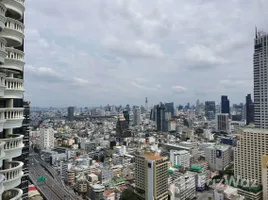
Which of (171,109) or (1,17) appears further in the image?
(171,109)

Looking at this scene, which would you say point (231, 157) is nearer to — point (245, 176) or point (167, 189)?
point (245, 176)

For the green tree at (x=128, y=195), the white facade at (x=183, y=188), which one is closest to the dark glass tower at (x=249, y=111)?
the white facade at (x=183, y=188)

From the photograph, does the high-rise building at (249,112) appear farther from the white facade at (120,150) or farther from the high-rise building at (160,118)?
→ the white facade at (120,150)

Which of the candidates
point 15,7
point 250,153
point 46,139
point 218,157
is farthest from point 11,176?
point 46,139

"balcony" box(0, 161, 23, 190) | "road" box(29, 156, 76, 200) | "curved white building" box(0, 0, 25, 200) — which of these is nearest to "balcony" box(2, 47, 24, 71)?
"curved white building" box(0, 0, 25, 200)

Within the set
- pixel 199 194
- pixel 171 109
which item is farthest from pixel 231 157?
pixel 171 109

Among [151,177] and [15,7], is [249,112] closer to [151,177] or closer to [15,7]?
[151,177]

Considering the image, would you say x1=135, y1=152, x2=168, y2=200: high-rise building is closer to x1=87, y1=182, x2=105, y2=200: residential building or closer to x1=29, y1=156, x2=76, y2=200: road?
x1=87, y1=182, x2=105, y2=200: residential building
